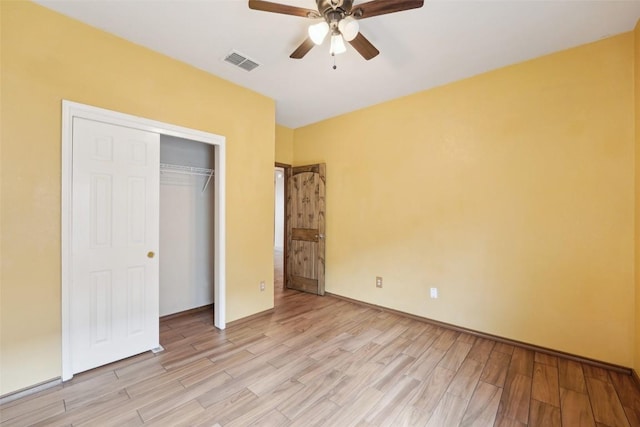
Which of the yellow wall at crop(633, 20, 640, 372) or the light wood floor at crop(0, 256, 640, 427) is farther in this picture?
the yellow wall at crop(633, 20, 640, 372)

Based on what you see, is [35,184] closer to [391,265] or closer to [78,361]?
[78,361]

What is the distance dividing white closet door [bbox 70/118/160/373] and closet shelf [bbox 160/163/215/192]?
748 millimetres

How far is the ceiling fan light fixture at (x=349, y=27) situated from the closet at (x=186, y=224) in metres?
2.46

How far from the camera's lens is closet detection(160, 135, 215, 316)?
132 inches

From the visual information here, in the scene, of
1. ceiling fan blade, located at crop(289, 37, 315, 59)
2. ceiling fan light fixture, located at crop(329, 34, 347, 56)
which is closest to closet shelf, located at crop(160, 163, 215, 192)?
ceiling fan blade, located at crop(289, 37, 315, 59)

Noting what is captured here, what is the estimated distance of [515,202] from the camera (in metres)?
2.74

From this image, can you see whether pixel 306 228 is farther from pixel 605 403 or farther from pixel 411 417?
pixel 605 403

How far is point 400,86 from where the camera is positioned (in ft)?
10.7

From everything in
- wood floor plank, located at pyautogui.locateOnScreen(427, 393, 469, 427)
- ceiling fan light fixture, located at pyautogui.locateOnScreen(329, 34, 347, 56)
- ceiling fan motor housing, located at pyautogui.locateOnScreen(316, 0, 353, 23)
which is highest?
ceiling fan motor housing, located at pyautogui.locateOnScreen(316, 0, 353, 23)

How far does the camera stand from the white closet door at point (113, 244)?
218 centimetres

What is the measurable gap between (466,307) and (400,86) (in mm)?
2739

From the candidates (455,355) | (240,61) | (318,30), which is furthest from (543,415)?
(240,61)

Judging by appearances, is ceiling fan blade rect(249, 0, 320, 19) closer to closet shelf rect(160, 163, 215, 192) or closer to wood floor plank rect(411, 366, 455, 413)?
closet shelf rect(160, 163, 215, 192)

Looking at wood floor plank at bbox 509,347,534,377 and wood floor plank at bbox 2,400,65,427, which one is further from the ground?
wood floor plank at bbox 2,400,65,427
